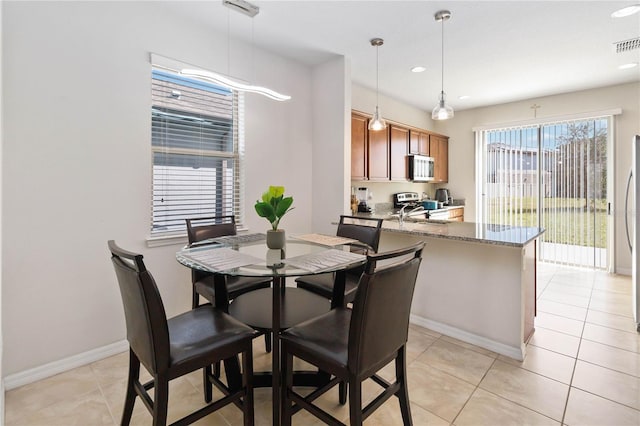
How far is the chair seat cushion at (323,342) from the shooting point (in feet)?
Answer: 4.56

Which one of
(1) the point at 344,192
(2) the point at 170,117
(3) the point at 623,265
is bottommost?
(3) the point at 623,265

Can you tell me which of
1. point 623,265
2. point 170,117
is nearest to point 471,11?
point 170,117

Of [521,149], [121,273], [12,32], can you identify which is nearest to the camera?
[121,273]

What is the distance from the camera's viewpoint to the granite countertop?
2.23 meters

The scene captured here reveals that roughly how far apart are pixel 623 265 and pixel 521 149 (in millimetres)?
2178

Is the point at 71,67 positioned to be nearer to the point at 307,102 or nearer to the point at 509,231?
the point at 307,102

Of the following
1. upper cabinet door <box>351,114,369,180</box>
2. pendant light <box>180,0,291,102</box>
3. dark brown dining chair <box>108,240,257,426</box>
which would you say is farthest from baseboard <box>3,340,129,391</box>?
upper cabinet door <box>351,114,369,180</box>

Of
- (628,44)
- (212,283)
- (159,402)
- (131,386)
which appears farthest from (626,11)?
(131,386)

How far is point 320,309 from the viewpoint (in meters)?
2.18

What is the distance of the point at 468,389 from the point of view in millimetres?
2016

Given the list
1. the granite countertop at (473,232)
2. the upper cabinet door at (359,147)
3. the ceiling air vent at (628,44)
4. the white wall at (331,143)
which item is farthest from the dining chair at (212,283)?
the ceiling air vent at (628,44)

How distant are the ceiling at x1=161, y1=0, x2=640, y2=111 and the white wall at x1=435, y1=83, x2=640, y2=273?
0.94 ft

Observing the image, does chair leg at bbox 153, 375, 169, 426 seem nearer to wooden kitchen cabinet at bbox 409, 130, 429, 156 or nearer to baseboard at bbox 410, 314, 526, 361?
baseboard at bbox 410, 314, 526, 361

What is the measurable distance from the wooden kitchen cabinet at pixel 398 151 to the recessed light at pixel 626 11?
2458 mm
